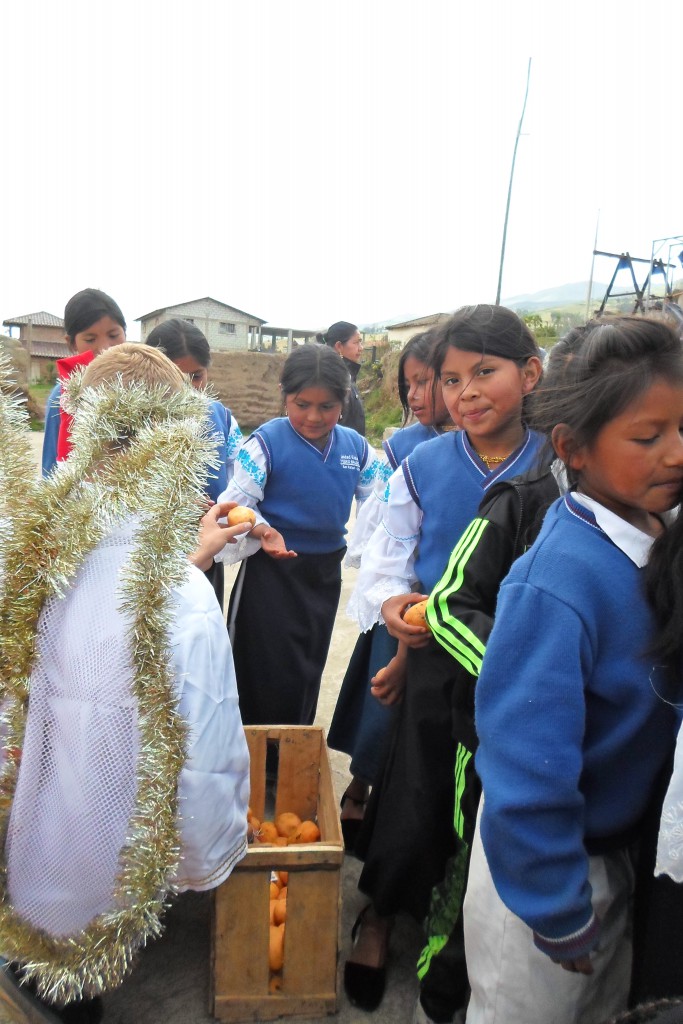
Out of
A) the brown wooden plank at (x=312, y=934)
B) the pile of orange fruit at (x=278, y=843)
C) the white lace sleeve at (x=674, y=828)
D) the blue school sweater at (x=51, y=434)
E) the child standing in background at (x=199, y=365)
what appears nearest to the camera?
the white lace sleeve at (x=674, y=828)

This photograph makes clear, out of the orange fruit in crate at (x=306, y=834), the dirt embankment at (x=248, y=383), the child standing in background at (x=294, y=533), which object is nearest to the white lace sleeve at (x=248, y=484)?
the child standing in background at (x=294, y=533)

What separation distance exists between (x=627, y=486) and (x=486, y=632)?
0.37 metres

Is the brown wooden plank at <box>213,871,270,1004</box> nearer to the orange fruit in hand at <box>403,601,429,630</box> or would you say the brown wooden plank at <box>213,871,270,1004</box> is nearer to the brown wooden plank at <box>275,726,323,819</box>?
the brown wooden plank at <box>275,726,323,819</box>

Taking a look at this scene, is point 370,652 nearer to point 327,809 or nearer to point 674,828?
point 327,809

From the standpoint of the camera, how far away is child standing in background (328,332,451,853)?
2227 mm

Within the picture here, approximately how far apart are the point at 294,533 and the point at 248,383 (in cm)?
1256

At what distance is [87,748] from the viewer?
1.32 m

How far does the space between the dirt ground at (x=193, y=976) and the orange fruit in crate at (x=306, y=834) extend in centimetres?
24

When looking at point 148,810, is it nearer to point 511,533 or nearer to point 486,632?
point 486,632

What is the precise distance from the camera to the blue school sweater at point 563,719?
3.42ft

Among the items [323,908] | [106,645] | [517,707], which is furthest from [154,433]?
[323,908]

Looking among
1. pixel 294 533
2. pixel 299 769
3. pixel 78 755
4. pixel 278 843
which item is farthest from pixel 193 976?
pixel 294 533

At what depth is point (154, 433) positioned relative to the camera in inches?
55.5

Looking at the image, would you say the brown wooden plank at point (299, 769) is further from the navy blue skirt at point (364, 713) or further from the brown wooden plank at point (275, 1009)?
the brown wooden plank at point (275, 1009)
